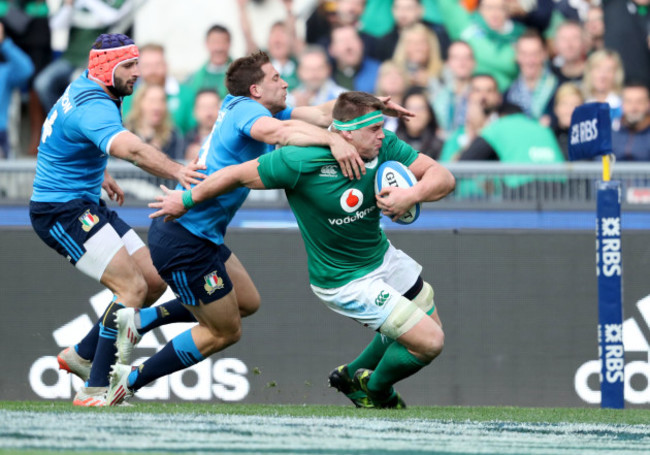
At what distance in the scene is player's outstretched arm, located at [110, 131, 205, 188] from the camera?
640 cm

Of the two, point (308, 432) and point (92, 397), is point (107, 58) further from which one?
point (308, 432)

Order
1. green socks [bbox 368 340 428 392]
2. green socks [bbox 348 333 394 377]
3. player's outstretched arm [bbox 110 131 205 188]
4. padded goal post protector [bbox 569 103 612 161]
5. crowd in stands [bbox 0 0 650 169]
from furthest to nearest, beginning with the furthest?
crowd in stands [bbox 0 0 650 169] → padded goal post protector [bbox 569 103 612 161] → green socks [bbox 348 333 394 377] → green socks [bbox 368 340 428 392] → player's outstretched arm [bbox 110 131 205 188]

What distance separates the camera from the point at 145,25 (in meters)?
11.8

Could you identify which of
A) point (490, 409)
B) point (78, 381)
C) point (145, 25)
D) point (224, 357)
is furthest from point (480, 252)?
point (145, 25)

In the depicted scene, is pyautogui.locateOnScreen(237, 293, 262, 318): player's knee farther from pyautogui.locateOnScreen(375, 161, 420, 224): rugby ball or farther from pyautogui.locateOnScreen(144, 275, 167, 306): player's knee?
pyautogui.locateOnScreen(375, 161, 420, 224): rugby ball

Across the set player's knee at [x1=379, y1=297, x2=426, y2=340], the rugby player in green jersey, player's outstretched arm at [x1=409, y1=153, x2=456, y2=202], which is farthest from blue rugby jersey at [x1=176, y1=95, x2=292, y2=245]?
player's knee at [x1=379, y1=297, x2=426, y2=340]

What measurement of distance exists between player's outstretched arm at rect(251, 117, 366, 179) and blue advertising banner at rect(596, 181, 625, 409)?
220 cm

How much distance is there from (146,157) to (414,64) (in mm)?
5436

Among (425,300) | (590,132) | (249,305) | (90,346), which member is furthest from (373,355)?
(590,132)

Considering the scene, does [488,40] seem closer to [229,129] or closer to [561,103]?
[561,103]

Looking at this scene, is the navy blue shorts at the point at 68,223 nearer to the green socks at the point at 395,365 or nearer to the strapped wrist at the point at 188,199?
the strapped wrist at the point at 188,199

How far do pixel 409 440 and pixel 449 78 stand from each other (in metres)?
6.62

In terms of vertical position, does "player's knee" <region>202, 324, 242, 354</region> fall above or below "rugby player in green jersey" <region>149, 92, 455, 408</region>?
below

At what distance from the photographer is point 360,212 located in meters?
6.69
